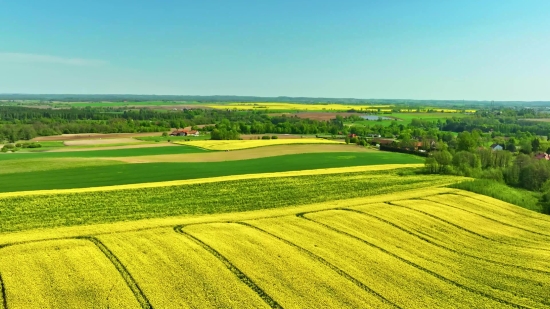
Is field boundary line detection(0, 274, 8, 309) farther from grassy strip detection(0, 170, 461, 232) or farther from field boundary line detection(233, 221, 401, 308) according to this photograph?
field boundary line detection(233, 221, 401, 308)

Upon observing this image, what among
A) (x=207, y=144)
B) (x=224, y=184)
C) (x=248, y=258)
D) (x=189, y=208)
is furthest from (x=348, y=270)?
(x=207, y=144)

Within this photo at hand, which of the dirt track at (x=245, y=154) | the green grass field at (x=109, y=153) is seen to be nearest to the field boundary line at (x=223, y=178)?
the dirt track at (x=245, y=154)

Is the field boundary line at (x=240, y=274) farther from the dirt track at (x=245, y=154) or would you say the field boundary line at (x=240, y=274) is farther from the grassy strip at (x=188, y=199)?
the dirt track at (x=245, y=154)

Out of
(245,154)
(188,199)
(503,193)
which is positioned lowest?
(245,154)

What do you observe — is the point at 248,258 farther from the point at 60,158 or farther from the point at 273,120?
the point at 273,120

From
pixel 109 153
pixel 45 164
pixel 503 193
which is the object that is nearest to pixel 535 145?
pixel 503 193

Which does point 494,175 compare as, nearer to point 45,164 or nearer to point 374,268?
point 374,268
